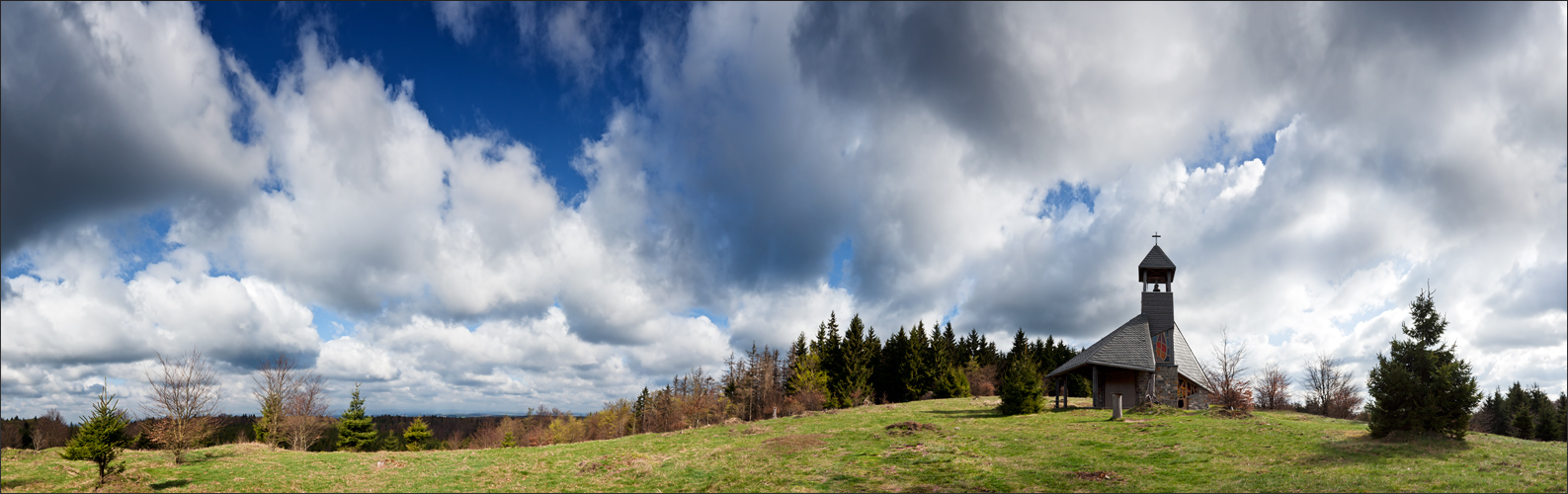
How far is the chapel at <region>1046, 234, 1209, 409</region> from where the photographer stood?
42188mm

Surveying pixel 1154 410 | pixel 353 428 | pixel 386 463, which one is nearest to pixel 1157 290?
pixel 1154 410

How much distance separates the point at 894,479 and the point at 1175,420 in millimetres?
18537

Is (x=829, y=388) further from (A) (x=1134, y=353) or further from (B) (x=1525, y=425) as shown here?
(B) (x=1525, y=425)

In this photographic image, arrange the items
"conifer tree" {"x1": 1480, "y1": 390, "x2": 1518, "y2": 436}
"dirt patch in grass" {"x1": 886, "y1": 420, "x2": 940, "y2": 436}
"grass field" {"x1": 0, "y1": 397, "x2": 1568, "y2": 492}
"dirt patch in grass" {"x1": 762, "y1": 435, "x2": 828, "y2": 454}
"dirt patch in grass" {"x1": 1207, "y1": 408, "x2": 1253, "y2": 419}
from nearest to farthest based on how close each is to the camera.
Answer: "grass field" {"x1": 0, "y1": 397, "x2": 1568, "y2": 492}, "dirt patch in grass" {"x1": 762, "y1": 435, "x2": 828, "y2": 454}, "dirt patch in grass" {"x1": 886, "y1": 420, "x2": 940, "y2": 436}, "dirt patch in grass" {"x1": 1207, "y1": 408, "x2": 1253, "y2": 419}, "conifer tree" {"x1": 1480, "y1": 390, "x2": 1518, "y2": 436}

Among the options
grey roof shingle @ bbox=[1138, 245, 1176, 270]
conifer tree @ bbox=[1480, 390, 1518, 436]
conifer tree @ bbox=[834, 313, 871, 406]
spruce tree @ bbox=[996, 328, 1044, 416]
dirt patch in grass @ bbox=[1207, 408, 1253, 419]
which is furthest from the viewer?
conifer tree @ bbox=[834, 313, 871, 406]

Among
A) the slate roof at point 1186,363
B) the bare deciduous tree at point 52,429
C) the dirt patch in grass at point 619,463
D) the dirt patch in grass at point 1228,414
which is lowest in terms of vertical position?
the bare deciduous tree at point 52,429

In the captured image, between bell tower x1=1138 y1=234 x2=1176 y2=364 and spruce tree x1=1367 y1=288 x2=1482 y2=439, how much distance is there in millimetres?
19824

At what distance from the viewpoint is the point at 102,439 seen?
862 inches

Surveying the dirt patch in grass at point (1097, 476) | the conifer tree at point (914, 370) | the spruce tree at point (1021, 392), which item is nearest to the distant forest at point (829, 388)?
the conifer tree at point (914, 370)

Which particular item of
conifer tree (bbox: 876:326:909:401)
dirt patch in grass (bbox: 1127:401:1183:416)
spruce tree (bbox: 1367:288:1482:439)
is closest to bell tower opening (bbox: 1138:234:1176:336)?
dirt patch in grass (bbox: 1127:401:1183:416)

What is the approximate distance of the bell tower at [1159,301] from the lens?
43.7 m

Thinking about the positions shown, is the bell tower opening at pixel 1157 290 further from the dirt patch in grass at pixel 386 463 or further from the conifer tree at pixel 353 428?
the conifer tree at pixel 353 428

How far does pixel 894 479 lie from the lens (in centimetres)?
2136

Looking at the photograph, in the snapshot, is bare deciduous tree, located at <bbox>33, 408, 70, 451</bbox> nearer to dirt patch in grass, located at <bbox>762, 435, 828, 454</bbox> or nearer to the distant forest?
the distant forest
